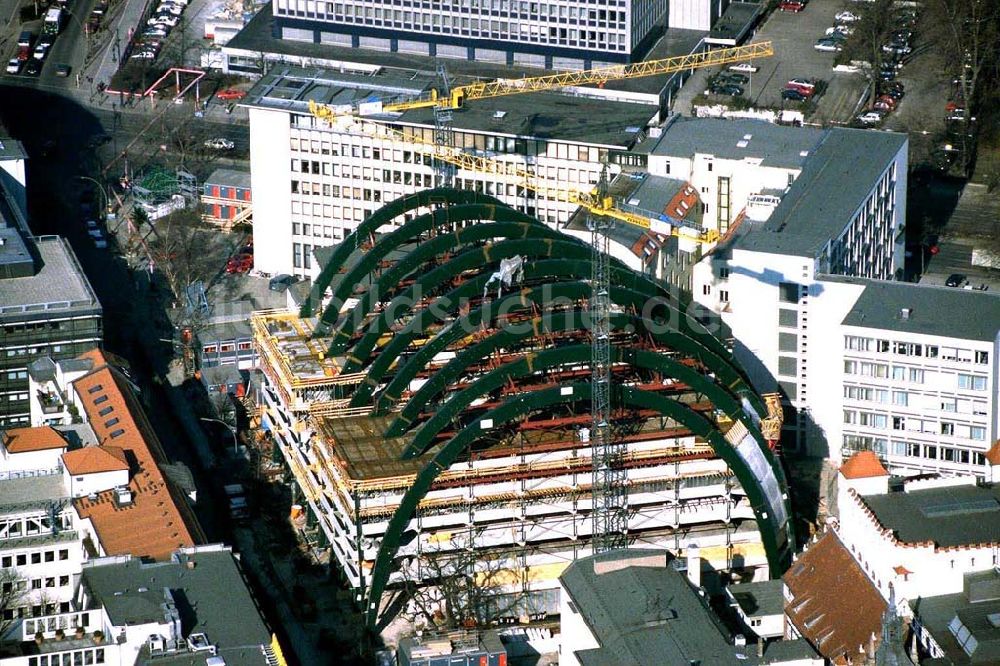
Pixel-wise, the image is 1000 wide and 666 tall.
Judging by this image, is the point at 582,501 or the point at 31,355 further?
the point at 31,355

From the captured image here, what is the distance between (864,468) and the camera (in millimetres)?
153375

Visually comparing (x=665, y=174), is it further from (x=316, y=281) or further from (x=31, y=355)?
(x=31, y=355)

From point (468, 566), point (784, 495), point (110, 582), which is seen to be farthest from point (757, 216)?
point (110, 582)

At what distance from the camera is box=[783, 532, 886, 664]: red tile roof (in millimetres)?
147000

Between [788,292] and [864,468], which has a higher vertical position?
[788,292]

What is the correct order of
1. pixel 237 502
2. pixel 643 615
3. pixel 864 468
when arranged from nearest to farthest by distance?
pixel 643 615, pixel 864 468, pixel 237 502

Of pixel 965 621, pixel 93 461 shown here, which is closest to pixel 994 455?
pixel 965 621

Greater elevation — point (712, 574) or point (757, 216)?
point (757, 216)

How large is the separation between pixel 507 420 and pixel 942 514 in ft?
91.6

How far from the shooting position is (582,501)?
161m

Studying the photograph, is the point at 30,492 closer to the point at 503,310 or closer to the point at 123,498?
the point at 123,498

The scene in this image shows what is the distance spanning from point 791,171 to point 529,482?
46.7 m

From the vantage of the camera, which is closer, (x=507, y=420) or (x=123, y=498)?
(x=507, y=420)

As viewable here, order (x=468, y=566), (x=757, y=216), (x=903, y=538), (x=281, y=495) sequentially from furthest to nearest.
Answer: (x=757, y=216) < (x=281, y=495) < (x=468, y=566) < (x=903, y=538)
